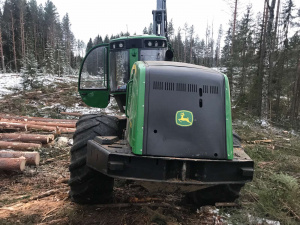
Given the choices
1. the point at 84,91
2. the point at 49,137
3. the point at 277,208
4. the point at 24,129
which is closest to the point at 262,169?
the point at 277,208

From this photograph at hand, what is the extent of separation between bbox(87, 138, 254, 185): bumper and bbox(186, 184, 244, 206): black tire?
0.83 metres

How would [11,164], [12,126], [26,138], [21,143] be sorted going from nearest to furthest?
[11,164]
[21,143]
[26,138]
[12,126]

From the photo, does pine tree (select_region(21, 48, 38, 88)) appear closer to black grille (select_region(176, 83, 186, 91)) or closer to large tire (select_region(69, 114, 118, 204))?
large tire (select_region(69, 114, 118, 204))

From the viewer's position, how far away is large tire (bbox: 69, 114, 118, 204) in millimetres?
3789

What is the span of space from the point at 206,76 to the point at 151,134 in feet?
3.44

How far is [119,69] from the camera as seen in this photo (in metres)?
6.18

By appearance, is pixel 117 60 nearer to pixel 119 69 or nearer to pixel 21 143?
pixel 119 69

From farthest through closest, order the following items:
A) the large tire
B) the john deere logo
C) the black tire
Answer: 1. the black tire
2. the large tire
3. the john deere logo

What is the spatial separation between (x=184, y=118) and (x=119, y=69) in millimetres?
3223

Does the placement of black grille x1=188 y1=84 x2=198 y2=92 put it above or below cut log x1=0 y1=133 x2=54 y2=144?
above

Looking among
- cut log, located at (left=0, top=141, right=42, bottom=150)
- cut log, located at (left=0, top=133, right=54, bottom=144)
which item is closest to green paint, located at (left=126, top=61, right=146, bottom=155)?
cut log, located at (left=0, top=141, right=42, bottom=150)

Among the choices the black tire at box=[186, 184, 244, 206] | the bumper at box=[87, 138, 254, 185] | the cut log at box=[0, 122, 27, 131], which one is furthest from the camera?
the cut log at box=[0, 122, 27, 131]

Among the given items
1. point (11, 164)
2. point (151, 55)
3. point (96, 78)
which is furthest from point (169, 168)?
point (11, 164)

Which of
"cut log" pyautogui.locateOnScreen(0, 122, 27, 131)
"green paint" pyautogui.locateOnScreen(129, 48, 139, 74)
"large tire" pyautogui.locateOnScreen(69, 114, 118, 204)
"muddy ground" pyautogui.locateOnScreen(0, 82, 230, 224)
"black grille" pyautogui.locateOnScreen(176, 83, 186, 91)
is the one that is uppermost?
"green paint" pyautogui.locateOnScreen(129, 48, 139, 74)
